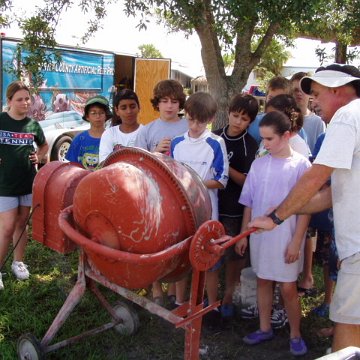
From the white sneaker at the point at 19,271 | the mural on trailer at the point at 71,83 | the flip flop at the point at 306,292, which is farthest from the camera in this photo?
the mural on trailer at the point at 71,83

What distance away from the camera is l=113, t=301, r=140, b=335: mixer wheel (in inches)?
128

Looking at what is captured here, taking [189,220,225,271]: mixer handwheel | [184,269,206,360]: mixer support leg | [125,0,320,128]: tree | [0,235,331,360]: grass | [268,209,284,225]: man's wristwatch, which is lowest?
[0,235,331,360]: grass

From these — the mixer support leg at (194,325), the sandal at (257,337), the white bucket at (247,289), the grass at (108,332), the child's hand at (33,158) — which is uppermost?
the child's hand at (33,158)

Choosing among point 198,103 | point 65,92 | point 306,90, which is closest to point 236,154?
point 198,103

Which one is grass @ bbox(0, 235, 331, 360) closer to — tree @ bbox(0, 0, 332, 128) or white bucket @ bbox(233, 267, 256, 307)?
white bucket @ bbox(233, 267, 256, 307)

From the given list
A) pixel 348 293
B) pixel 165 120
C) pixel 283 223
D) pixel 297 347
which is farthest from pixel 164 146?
pixel 297 347

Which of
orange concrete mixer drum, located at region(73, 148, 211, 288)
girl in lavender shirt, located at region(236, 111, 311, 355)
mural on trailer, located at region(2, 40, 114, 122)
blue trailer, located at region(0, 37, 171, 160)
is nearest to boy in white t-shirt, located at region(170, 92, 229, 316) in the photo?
girl in lavender shirt, located at region(236, 111, 311, 355)

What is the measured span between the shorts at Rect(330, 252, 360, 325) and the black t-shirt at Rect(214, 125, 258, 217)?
108cm

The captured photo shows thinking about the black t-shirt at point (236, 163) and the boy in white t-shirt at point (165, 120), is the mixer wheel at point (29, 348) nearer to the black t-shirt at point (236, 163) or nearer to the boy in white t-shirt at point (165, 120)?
the boy in white t-shirt at point (165, 120)

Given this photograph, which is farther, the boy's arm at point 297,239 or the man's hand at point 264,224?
the boy's arm at point 297,239

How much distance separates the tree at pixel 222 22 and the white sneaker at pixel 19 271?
2141 mm

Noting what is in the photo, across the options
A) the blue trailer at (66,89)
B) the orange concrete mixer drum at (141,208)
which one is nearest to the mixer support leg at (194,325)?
the orange concrete mixer drum at (141,208)

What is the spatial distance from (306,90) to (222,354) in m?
1.83

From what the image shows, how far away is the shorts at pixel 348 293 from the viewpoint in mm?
2383
